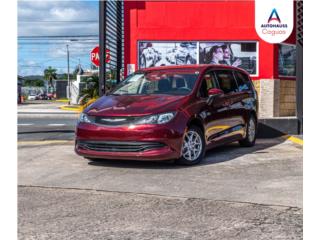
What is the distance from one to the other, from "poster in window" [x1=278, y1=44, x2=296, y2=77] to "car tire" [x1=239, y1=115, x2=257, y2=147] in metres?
5.15

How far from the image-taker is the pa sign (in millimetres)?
14055

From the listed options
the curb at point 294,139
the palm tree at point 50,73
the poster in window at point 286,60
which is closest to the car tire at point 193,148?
the curb at point 294,139

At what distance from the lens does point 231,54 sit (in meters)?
14.5

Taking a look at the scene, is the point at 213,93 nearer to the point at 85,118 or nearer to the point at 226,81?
the point at 226,81

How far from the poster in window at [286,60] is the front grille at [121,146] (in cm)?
855

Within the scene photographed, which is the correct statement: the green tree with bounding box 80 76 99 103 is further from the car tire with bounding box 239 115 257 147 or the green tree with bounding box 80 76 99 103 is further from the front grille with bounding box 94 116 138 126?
the front grille with bounding box 94 116 138 126

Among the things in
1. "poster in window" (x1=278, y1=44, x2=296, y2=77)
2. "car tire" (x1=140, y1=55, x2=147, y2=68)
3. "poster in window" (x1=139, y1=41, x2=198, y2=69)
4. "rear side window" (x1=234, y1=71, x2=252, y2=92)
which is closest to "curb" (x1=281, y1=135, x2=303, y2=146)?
"rear side window" (x1=234, y1=71, x2=252, y2=92)

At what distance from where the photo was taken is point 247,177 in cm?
683

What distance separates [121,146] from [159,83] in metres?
1.57

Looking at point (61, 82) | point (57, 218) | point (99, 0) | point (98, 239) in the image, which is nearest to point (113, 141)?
point (57, 218)

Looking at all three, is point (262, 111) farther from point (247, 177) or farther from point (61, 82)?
point (61, 82)

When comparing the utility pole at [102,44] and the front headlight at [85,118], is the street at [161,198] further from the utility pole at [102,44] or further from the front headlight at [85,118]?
the utility pole at [102,44]

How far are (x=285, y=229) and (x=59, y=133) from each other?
30.7 ft

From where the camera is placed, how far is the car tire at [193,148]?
24.9 ft
